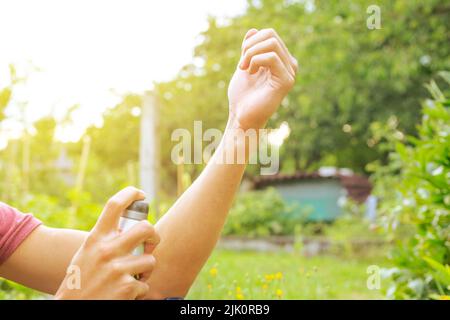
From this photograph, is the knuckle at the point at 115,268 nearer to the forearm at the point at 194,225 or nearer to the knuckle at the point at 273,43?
the forearm at the point at 194,225

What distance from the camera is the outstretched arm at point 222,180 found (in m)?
0.96

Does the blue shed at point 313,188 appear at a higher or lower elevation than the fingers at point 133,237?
lower

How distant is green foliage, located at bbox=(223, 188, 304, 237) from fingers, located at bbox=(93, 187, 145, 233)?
7.89 m

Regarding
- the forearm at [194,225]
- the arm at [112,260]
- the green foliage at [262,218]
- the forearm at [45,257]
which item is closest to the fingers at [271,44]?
the forearm at [194,225]

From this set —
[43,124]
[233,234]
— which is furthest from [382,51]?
[43,124]

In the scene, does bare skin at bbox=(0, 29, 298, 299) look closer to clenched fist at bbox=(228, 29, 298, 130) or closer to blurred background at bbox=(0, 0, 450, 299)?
clenched fist at bbox=(228, 29, 298, 130)

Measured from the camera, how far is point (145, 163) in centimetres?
454

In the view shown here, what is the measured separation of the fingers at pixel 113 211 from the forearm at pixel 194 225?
0.29 meters

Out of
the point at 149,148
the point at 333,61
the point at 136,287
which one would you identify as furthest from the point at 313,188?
the point at 136,287

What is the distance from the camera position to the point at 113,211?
699 millimetres

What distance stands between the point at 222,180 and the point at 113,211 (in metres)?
0.31

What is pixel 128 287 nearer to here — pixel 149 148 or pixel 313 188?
pixel 149 148
